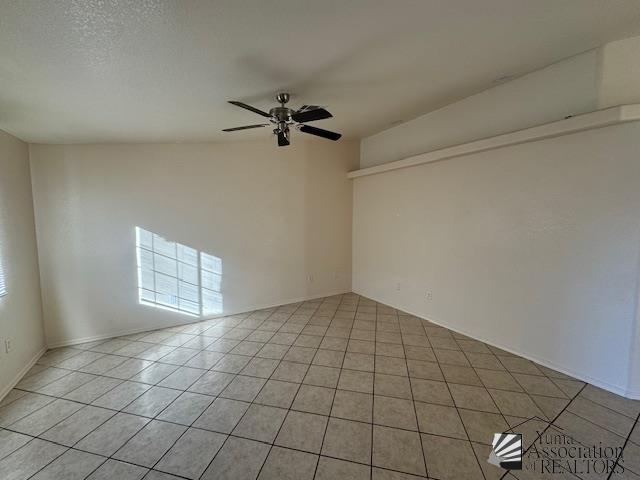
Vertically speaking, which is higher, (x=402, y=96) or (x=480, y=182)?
(x=402, y=96)

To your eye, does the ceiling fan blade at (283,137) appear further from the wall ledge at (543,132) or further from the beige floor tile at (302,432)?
the beige floor tile at (302,432)

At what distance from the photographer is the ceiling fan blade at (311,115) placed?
218 cm

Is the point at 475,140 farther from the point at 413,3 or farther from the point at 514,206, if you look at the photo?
the point at 413,3

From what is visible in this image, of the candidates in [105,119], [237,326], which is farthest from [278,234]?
[105,119]

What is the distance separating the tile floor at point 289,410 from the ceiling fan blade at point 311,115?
2.45 meters

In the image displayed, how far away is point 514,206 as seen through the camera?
9.50 feet

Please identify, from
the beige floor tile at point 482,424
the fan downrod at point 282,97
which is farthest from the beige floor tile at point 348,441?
the fan downrod at point 282,97

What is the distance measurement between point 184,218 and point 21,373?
7.48ft

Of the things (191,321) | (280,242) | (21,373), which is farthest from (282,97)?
(21,373)

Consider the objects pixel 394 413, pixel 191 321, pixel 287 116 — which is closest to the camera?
pixel 394 413

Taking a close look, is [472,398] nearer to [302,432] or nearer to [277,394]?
[302,432]

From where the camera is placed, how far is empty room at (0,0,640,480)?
167 cm

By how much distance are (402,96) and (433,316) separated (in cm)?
302

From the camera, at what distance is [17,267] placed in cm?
271
